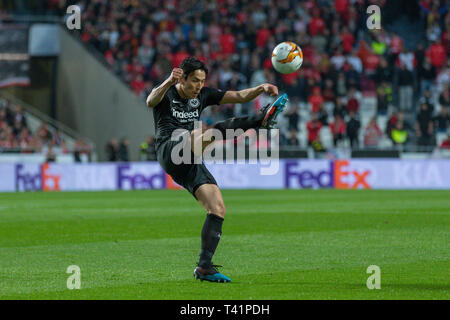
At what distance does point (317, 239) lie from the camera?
40.7 ft

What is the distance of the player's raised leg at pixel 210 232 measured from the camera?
8430 millimetres

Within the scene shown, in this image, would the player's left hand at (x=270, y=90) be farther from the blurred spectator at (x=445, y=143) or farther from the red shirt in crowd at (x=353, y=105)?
the red shirt in crowd at (x=353, y=105)

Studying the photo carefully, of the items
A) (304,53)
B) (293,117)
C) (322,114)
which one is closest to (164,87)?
(293,117)

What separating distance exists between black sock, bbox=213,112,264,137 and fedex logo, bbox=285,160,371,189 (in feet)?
63.9

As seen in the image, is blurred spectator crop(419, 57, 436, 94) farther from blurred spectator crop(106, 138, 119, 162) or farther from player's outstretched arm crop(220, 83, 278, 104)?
player's outstretched arm crop(220, 83, 278, 104)

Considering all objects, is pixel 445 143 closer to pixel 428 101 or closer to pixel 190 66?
pixel 428 101

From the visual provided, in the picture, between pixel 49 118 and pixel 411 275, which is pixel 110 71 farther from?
pixel 411 275

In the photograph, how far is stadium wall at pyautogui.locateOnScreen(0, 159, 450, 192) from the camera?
87.2ft

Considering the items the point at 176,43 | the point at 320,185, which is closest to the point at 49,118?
the point at 176,43

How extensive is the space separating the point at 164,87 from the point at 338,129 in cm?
1936

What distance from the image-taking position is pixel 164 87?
8.55 meters

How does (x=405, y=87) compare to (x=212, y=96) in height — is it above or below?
above
